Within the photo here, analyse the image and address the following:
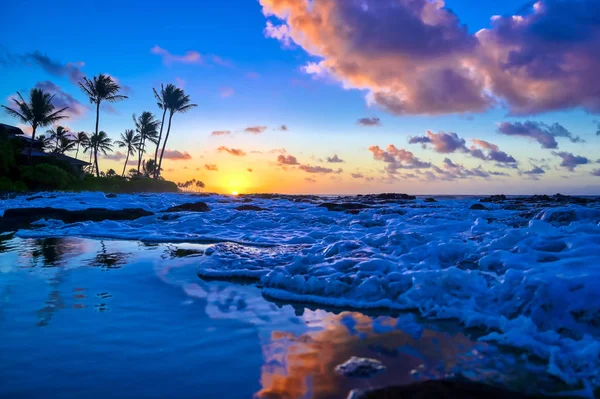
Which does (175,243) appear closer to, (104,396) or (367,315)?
(367,315)

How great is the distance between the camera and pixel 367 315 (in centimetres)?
291

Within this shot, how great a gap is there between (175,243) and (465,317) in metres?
5.09

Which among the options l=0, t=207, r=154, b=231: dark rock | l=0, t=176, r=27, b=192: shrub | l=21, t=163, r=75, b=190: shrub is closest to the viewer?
l=0, t=207, r=154, b=231: dark rock

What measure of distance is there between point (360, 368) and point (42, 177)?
34.1 meters

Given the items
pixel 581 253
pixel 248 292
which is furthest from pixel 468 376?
pixel 581 253

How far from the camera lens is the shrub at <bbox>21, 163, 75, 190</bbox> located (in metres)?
28.7

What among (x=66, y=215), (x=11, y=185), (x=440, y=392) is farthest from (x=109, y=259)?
(x=11, y=185)

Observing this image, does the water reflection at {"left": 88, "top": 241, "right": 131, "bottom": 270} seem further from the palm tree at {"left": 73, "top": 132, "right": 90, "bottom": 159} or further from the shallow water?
the palm tree at {"left": 73, "top": 132, "right": 90, "bottom": 159}

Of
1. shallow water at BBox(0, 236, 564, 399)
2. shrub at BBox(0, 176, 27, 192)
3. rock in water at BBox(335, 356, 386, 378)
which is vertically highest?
shrub at BBox(0, 176, 27, 192)

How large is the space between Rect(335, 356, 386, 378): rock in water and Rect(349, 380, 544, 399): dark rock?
0.56ft

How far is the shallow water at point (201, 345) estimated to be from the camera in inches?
72.9

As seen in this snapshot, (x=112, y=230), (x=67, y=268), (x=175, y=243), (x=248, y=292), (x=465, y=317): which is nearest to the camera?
(x=465, y=317)

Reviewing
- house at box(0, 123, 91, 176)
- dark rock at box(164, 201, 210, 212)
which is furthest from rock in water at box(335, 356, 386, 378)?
house at box(0, 123, 91, 176)

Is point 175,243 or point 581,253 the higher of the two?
point 581,253
